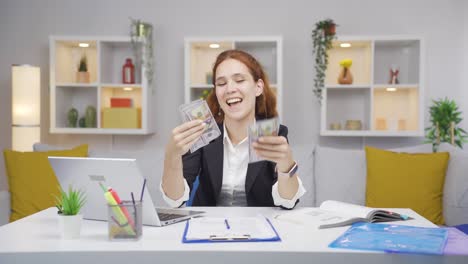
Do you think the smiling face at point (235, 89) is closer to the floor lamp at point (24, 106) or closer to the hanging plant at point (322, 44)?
the hanging plant at point (322, 44)

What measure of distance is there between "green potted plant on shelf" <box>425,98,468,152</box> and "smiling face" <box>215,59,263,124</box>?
2.52 m

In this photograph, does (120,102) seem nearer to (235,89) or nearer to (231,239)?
(235,89)

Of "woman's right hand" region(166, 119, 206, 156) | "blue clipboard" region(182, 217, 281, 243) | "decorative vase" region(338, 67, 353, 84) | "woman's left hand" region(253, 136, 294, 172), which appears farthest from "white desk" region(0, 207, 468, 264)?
"decorative vase" region(338, 67, 353, 84)

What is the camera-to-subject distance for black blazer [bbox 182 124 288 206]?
7.16 ft

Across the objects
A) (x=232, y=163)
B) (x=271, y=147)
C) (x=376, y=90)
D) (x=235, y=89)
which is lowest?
(x=232, y=163)

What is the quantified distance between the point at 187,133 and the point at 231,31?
3028 mm

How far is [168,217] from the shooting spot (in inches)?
64.8

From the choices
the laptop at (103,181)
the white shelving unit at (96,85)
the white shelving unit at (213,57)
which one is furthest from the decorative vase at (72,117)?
the laptop at (103,181)

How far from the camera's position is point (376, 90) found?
14.4 ft

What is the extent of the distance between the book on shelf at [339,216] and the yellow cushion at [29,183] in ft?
6.39

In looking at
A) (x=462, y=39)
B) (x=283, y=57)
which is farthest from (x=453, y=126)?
(x=283, y=57)

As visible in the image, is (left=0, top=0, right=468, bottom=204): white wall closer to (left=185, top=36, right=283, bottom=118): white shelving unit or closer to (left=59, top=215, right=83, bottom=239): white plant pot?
(left=185, top=36, right=283, bottom=118): white shelving unit

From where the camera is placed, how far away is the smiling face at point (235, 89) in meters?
2.11

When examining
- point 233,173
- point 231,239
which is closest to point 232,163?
point 233,173
